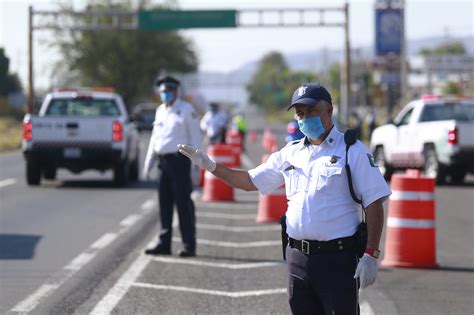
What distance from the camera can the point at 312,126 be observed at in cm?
571

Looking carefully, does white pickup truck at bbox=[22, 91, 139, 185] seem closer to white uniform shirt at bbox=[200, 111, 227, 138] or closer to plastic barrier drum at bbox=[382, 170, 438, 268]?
white uniform shirt at bbox=[200, 111, 227, 138]

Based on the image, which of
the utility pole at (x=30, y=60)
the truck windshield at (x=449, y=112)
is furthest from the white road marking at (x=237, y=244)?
the utility pole at (x=30, y=60)

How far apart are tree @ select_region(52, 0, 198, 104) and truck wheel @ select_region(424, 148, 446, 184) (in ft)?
194

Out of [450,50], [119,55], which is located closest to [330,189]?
[119,55]

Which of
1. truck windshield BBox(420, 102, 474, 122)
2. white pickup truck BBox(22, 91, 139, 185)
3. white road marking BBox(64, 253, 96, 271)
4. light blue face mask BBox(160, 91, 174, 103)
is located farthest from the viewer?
truck windshield BBox(420, 102, 474, 122)

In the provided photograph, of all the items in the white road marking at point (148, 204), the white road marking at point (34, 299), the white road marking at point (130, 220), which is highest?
the white road marking at point (148, 204)

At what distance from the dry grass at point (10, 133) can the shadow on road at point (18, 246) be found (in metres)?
31.8

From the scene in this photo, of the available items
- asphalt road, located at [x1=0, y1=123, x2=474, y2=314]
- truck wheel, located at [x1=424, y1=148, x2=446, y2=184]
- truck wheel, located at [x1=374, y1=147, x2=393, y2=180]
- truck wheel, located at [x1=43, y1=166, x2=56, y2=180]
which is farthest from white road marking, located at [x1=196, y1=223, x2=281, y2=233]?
truck wheel, located at [x1=374, y1=147, x2=393, y2=180]

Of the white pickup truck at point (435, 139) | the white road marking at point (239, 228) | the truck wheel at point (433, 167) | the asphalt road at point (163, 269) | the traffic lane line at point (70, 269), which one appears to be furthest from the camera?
the truck wheel at point (433, 167)

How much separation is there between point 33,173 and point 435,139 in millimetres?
8255

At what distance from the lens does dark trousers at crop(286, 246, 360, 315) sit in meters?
5.66

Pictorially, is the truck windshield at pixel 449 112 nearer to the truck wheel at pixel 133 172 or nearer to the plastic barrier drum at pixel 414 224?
the truck wheel at pixel 133 172

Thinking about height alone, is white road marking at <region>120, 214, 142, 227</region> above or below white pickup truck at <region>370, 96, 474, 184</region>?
below

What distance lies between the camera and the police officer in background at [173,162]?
38.4 ft
